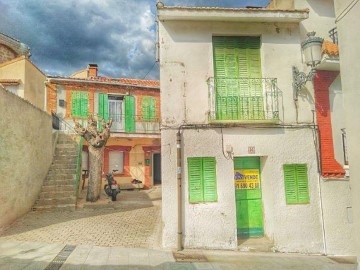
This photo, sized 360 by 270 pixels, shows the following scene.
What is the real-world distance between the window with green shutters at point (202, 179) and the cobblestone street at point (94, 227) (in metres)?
1.71

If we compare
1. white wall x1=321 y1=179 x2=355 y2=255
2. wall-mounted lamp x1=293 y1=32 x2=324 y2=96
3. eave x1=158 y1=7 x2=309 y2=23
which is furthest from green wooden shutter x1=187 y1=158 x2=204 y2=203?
eave x1=158 y1=7 x2=309 y2=23

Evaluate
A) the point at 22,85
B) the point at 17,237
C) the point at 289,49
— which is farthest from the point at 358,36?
the point at 22,85

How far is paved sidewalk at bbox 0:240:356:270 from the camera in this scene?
5883mm

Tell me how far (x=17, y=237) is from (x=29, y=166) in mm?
3241

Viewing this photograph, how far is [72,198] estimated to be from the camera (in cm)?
1115

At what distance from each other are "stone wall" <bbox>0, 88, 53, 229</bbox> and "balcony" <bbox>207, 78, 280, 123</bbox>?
6198 mm

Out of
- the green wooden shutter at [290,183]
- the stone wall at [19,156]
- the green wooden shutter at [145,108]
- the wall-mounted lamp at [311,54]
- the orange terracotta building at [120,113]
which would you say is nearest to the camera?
the wall-mounted lamp at [311,54]

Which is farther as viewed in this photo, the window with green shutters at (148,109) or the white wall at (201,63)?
the window with green shutters at (148,109)

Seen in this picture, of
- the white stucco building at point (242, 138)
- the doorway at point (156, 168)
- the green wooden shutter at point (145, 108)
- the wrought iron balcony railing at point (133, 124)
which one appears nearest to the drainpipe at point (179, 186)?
the white stucco building at point (242, 138)

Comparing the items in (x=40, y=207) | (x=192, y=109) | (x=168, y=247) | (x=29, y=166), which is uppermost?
(x=192, y=109)

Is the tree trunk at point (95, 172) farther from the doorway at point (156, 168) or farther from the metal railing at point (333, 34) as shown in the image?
the metal railing at point (333, 34)

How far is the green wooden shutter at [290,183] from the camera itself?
7.91m

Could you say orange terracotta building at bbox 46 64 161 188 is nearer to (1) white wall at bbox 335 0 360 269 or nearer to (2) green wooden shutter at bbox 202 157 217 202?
(2) green wooden shutter at bbox 202 157 217 202

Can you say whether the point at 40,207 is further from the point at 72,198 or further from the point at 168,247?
the point at 168,247
